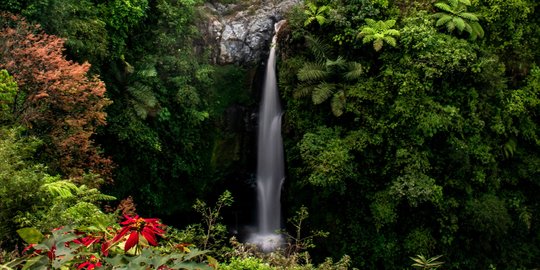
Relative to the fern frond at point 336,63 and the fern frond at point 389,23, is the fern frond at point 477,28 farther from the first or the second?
the fern frond at point 336,63

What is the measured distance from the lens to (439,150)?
393 inches

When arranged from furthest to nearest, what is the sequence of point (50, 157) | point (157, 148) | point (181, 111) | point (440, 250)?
point (181, 111) → point (157, 148) → point (440, 250) → point (50, 157)

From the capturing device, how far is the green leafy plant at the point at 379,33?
9.70 m

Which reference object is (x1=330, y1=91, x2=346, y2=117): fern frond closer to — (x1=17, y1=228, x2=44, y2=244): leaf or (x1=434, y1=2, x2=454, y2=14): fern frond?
(x1=434, y1=2, x2=454, y2=14): fern frond

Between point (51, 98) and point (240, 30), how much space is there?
24.4 feet

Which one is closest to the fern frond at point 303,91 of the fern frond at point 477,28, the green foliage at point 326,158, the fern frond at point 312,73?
the fern frond at point 312,73

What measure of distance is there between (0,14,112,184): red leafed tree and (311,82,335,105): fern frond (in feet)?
16.2

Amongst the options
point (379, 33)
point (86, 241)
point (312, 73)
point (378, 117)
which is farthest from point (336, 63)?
point (86, 241)

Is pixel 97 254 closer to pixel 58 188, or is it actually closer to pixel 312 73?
pixel 58 188

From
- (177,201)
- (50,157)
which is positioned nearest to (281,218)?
(177,201)

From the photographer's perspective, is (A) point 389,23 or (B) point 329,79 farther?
(B) point 329,79

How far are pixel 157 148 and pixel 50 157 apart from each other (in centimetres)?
405

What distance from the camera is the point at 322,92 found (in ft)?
33.6

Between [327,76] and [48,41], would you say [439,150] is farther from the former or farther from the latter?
[48,41]
